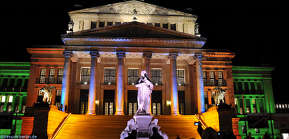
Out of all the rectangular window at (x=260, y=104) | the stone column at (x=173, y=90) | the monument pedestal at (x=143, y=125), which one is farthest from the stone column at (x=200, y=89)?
the monument pedestal at (x=143, y=125)

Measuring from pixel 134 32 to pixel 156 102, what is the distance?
1192 cm

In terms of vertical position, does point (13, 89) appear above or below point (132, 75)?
below

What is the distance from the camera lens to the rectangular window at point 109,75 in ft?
134

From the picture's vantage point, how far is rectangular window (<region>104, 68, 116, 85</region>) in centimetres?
4099

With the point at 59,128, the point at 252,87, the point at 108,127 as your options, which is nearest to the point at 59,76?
the point at 59,128

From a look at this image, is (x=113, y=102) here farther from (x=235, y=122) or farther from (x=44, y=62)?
(x=235, y=122)

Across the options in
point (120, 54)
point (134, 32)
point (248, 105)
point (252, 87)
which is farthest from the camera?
A: point (252, 87)

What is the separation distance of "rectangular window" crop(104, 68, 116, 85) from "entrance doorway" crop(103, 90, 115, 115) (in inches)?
67.3

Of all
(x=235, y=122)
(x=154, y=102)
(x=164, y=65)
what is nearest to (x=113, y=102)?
(x=154, y=102)

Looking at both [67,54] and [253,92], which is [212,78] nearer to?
[253,92]

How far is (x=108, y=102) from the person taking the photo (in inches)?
1572

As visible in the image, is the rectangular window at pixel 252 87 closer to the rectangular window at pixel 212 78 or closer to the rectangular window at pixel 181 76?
the rectangular window at pixel 212 78

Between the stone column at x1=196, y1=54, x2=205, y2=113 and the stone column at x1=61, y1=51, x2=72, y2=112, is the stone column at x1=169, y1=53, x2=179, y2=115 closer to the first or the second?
the stone column at x1=196, y1=54, x2=205, y2=113

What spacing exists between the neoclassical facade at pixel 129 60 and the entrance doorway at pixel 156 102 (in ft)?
0.52
